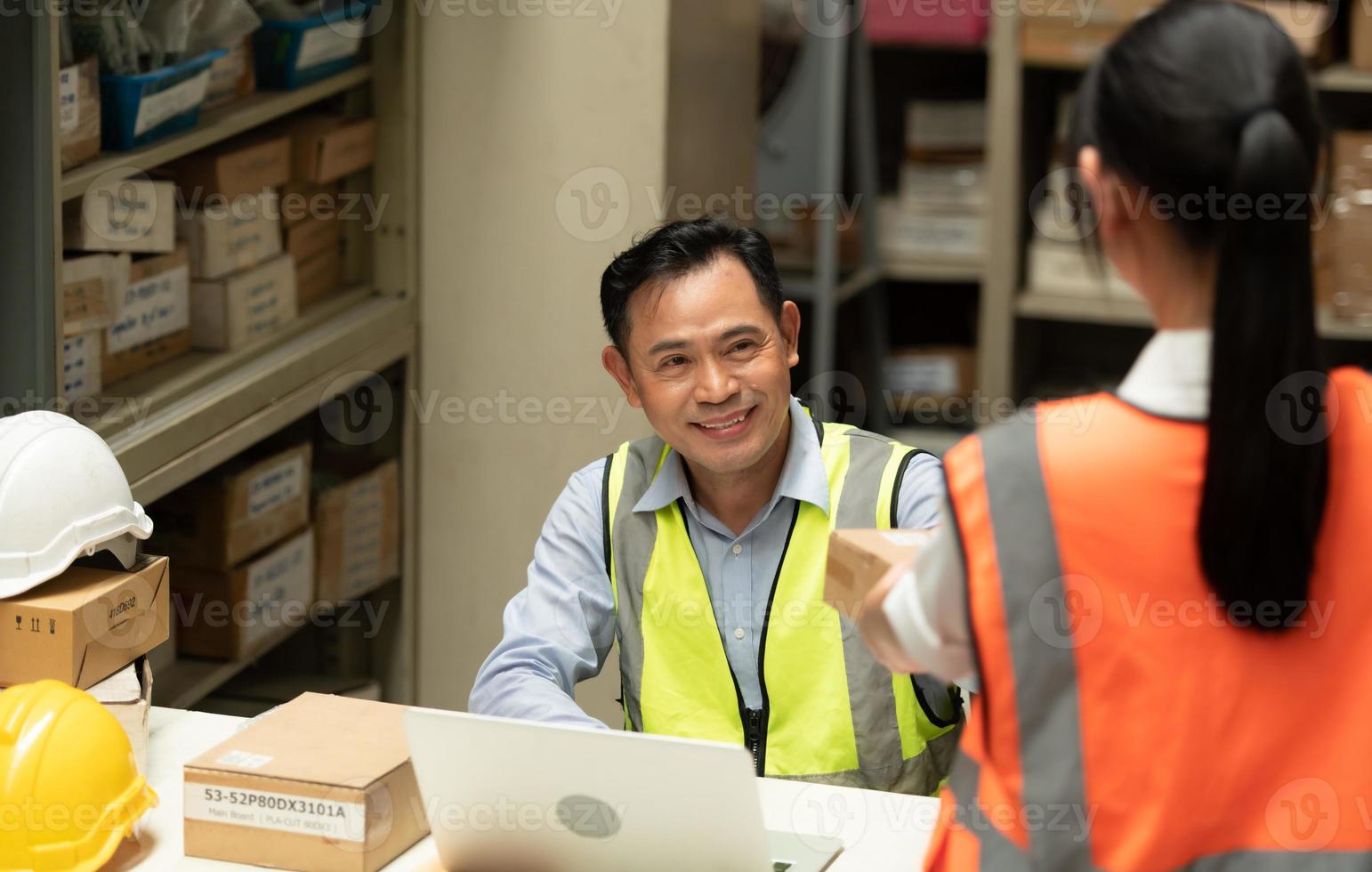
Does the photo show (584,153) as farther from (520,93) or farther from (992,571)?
(992,571)

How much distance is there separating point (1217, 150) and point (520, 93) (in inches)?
80.2

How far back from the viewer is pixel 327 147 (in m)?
2.82

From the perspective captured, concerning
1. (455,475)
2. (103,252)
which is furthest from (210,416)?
(455,475)

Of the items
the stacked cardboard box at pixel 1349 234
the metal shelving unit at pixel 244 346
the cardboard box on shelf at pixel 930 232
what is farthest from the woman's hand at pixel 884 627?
the cardboard box on shelf at pixel 930 232

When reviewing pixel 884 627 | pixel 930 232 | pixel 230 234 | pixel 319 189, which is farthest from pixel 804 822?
pixel 930 232

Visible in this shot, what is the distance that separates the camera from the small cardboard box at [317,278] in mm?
2949

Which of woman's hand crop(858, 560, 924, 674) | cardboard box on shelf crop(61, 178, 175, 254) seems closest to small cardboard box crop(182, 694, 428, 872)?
woman's hand crop(858, 560, 924, 674)

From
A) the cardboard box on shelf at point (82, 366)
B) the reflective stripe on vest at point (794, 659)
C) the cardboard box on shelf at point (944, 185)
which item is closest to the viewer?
the reflective stripe on vest at point (794, 659)

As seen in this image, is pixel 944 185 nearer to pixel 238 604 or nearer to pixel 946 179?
pixel 946 179

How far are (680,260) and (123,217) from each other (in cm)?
99

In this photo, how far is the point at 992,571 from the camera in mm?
979
